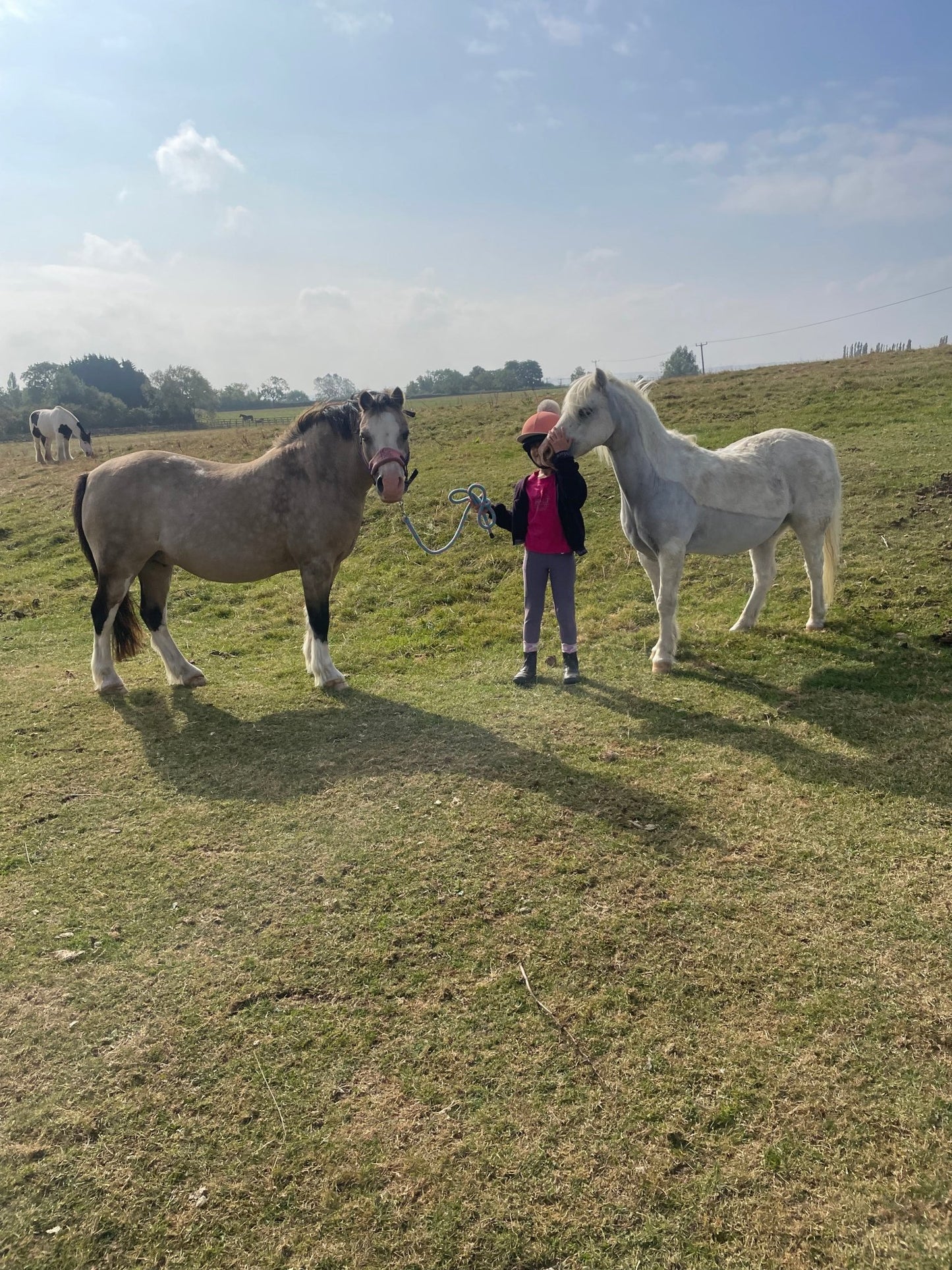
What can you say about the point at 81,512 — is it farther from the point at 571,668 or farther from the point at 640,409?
the point at 640,409

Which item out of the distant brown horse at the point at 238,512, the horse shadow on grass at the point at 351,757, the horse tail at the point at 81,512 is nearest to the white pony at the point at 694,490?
the distant brown horse at the point at 238,512

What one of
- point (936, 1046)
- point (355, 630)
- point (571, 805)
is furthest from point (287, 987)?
point (355, 630)

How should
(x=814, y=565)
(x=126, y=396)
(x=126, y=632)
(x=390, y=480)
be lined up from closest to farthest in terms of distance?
(x=390, y=480) < (x=126, y=632) < (x=814, y=565) < (x=126, y=396)

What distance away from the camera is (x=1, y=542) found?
40.9ft

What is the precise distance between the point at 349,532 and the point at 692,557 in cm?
469

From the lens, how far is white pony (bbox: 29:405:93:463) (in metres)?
20.8

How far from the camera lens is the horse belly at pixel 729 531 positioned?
18.0ft

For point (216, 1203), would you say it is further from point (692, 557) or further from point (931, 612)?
point (692, 557)

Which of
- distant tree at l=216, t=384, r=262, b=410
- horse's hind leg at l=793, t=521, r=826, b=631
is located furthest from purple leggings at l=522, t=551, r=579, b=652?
distant tree at l=216, t=384, r=262, b=410

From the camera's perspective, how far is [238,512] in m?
5.49

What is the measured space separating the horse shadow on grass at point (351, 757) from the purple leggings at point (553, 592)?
109cm

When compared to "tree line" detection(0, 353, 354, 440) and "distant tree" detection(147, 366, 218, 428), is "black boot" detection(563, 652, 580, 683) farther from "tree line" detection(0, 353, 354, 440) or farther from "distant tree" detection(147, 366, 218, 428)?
"distant tree" detection(147, 366, 218, 428)

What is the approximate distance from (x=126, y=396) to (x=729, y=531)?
253 feet

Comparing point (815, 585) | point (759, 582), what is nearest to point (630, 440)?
point (759, 582)
